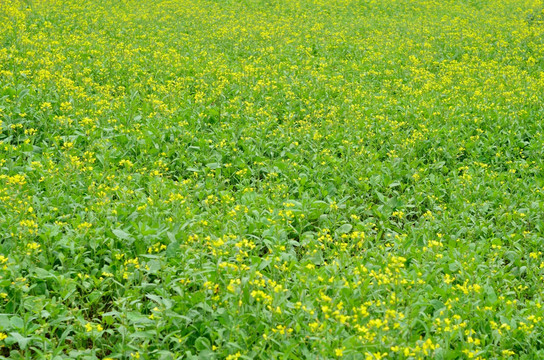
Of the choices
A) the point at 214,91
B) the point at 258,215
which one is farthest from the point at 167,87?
the point at 258,215

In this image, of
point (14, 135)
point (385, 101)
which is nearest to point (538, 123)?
point (385, 101)

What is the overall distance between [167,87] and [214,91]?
860 mm

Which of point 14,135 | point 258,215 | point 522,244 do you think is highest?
point 14,135

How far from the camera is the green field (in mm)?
4223

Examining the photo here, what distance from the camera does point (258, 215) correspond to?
19.2 feet

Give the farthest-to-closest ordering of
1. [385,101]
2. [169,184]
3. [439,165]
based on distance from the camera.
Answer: [385,101] < [439,165] < [169,184]

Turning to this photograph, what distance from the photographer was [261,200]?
6227 mm

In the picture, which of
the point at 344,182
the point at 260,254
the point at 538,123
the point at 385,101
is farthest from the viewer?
the point at 385,101

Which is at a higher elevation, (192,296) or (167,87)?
(167,87)

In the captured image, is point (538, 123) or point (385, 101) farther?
point (385, 101)

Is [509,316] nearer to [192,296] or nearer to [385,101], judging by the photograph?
[192,296]

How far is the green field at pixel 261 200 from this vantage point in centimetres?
422

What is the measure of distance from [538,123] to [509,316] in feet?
17.9

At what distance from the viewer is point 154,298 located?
14.4 feet
